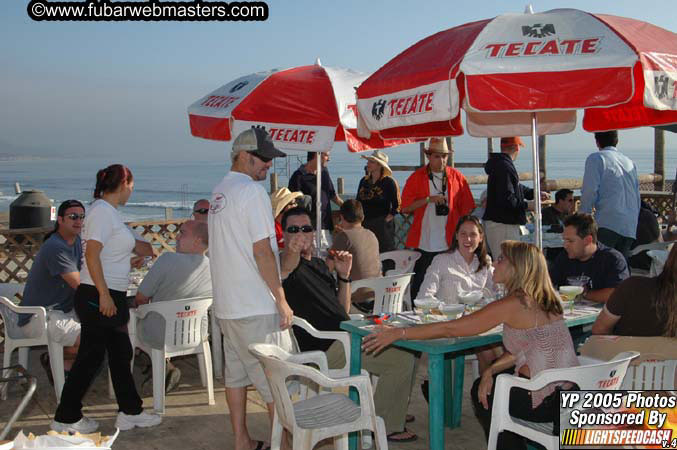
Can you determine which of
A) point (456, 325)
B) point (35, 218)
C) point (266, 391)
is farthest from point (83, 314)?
point (35, 218)

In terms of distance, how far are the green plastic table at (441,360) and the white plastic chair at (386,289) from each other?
3.46 feet

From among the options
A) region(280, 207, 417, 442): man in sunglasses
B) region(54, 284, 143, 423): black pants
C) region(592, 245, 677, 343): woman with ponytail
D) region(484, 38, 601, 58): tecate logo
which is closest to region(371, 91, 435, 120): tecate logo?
region(484, 38, 601, 58): tecate logo

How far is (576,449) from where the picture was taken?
3084 mm

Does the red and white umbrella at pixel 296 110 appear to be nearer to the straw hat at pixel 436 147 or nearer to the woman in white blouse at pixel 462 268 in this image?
the straw hat at pixel 436 147

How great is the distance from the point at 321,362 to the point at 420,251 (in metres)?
3.05

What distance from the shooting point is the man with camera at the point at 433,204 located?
672 cm

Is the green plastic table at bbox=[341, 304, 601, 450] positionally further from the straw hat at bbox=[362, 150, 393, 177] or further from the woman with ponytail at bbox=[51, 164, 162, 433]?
the straw hat at bbox=[362, 150, 393, 177]

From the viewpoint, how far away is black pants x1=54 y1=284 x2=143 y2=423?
443 centimetres

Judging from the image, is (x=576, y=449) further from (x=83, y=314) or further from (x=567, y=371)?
(x=83, y=314)

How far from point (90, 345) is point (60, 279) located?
957 millimetres

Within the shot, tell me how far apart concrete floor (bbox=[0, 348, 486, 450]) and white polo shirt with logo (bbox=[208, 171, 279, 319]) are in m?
1.01

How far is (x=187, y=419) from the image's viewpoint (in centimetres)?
483

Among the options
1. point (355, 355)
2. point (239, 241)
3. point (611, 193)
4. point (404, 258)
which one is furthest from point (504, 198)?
point (239, 241)

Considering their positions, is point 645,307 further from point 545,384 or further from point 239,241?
point 239,241
